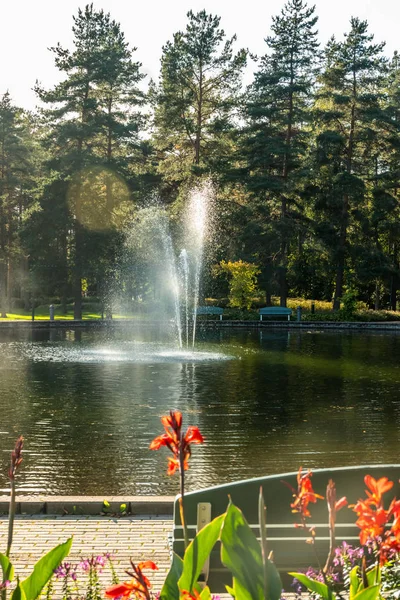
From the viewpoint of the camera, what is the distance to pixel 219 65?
1893 inches

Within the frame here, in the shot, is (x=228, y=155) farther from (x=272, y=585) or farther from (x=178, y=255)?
(x=272, y=585)

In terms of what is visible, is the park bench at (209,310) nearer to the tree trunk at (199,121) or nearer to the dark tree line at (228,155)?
the dark tree line at (228,155)

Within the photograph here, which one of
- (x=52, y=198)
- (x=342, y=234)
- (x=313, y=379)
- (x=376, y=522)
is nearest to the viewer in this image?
(x=376, y=522)

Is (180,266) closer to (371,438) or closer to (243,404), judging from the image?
(243,404)

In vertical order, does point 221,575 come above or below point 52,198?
below

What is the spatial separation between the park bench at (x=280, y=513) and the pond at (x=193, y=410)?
5257 millimetres

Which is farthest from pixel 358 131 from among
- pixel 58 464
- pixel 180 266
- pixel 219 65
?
pixel 58 464

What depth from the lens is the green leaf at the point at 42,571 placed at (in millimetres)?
2463

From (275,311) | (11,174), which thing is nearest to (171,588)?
(275,311)

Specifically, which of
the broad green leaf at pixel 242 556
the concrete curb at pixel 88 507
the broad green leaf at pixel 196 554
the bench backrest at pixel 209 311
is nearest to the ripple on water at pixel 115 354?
the bench backrest at pixel 209 311

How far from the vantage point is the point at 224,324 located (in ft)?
135

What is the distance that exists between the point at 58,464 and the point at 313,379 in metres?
10.4

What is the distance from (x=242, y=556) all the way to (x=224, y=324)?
39079 millimetres

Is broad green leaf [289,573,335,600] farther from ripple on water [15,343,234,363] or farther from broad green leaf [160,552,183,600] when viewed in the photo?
ripple on water [15,343,234,363]
